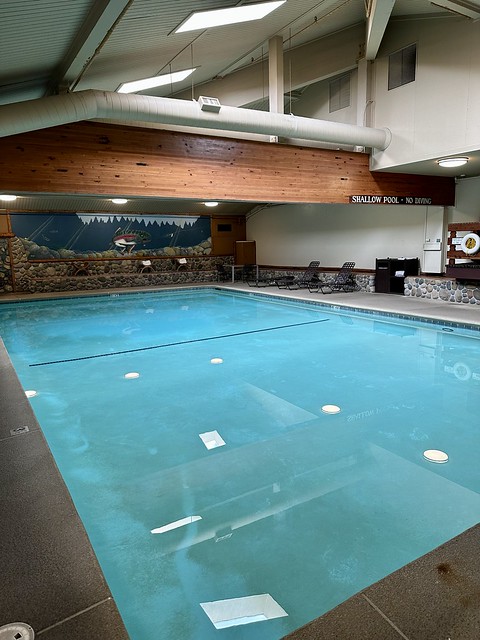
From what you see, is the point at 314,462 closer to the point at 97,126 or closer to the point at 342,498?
the point at 342,498

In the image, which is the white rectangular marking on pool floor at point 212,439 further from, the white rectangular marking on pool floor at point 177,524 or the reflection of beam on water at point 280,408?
the white rectangular marking on pool floor at point 177,524

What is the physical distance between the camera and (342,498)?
8.24 ft

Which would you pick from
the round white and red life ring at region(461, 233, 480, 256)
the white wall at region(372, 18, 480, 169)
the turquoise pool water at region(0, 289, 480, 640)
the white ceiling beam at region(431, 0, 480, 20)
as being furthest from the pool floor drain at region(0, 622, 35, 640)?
the round white and red life ring at region(461, 233, 480, 256)

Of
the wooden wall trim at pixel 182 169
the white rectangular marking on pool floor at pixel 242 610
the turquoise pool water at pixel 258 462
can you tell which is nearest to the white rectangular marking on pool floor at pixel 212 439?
the turquoise pool water at pixel 258 462

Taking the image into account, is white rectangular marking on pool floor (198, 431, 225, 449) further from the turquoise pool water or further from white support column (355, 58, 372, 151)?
white support column (355, 58, 372, 151)

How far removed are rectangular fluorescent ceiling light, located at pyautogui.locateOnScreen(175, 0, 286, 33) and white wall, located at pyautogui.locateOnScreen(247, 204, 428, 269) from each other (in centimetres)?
638

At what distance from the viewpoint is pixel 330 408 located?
3.89 metres

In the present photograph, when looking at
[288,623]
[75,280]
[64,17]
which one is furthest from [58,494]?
[75,280]

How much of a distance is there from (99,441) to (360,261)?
968 cm

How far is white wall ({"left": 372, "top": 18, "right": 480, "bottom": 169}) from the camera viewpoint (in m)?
6.80

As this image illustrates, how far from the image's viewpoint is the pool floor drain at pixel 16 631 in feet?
4.19

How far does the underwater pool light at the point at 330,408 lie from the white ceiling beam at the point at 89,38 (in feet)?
11.9

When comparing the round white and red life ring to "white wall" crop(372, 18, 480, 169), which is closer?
"white wall" crop(372, 18, 480, 169)

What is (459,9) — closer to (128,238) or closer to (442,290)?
(442,290)
